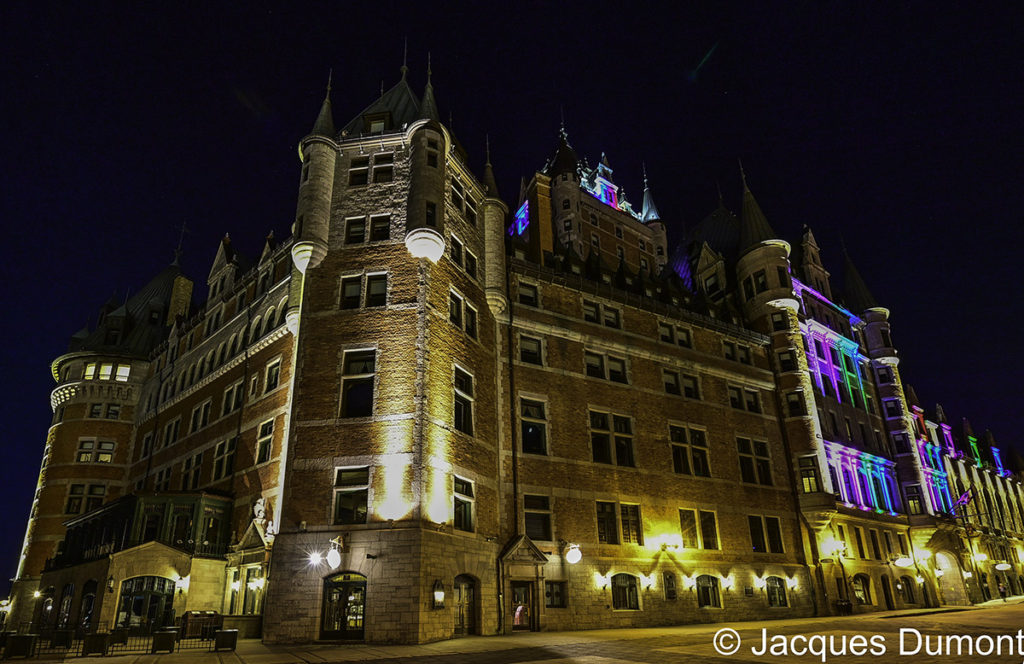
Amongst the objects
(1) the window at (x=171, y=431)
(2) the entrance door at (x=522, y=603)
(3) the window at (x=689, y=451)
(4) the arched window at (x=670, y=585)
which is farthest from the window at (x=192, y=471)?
(3) the window at (x=689, y=451)

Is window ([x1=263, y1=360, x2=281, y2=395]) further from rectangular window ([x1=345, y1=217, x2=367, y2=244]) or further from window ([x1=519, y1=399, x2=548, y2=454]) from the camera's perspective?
window ([x1=519, y1=399, x2=548, y2=454])

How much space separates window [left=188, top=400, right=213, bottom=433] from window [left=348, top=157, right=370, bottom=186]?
1580 cm

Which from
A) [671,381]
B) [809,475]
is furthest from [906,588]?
[671,381]

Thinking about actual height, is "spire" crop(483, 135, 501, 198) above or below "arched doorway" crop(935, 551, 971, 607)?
above

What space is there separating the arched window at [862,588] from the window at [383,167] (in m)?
35.3

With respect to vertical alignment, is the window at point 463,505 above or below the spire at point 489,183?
below

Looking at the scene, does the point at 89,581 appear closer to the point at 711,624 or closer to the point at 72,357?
the point at 72,357

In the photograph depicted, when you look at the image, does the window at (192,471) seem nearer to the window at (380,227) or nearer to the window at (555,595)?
the window at (380,227)

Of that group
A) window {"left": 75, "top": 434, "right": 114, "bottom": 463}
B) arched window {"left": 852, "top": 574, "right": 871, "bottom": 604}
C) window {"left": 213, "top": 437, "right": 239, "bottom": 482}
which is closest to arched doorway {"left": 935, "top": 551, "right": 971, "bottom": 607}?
arched window {"left": 852, "top": 574, "right": 871, "bottom": 604}

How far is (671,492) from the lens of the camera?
1315 inches

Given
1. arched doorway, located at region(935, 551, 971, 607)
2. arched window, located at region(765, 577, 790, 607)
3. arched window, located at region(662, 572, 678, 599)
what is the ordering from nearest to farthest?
arched window, located at region(662, 572, 678, 599) → arched window, located at region(765, 577, 790, 607) → arched doorway, located at region(935, 551, 971, 607)

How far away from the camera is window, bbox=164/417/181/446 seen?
39375 millimetres

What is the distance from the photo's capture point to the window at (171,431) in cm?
3938

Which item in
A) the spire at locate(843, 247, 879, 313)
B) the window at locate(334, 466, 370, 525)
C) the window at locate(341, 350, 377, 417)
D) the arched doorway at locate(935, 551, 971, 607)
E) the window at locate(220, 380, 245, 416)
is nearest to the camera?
the window at locate(334, 466, 370, 525)
